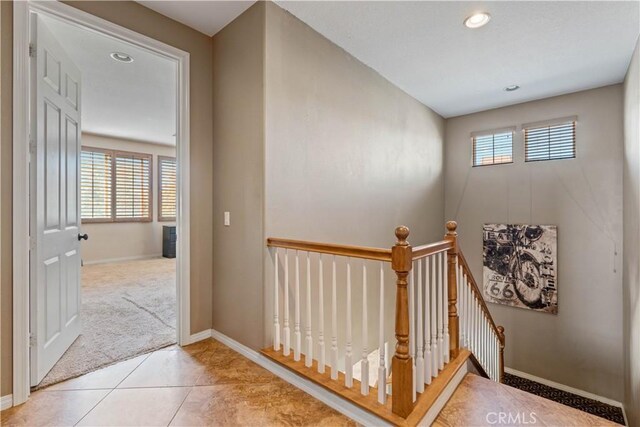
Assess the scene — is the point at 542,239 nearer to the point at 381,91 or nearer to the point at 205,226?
the point at 381,91

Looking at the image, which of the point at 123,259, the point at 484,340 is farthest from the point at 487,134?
the point at 123,259

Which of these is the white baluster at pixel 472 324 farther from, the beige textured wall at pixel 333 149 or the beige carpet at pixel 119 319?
the beige carpet at pixel 119 319

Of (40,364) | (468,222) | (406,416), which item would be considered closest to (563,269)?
(468,222)

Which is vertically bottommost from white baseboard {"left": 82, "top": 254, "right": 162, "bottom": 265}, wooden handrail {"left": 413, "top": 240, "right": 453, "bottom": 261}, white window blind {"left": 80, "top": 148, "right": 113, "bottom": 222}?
white baseboard {"left": 82, "top": 254, "right": 162, "bottom": 265}

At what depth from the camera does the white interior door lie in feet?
6.48

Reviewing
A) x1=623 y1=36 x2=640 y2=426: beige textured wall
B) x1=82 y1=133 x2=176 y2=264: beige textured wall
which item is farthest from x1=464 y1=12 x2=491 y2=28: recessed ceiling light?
x1=82 y1=133 x2=176 y2=264: beige textured wall

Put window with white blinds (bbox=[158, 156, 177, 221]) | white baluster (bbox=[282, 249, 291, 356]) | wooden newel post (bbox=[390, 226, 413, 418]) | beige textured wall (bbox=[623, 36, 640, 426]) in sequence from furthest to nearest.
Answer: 1. window with white blinds (bbox=[158, 156, 177, 221])
2. beige textured wall (bbox=[623, 36, 640, 426])
3. white baluster (bbox=[282, 249, 291, 356])
4. wooden newel post (bbox=[390, 226, 413, 418])

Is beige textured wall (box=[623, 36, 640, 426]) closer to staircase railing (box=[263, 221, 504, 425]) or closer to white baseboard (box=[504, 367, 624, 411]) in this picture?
white baseboard (box=[504, 367, 624, 411])

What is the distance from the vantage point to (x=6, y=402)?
177 cm

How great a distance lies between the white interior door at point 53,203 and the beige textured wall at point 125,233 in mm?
4298

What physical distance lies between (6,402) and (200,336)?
1.21m

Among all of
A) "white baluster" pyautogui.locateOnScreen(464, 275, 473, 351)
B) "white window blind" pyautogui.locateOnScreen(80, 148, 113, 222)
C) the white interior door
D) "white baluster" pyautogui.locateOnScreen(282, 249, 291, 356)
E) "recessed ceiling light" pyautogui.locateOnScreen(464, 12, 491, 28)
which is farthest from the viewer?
"white window blind" pyautogui.locateOnScreen(80, 148, 113, 222)

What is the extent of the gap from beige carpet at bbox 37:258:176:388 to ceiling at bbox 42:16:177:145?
2.31 m

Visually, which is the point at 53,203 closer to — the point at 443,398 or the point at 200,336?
the point at 200,336
